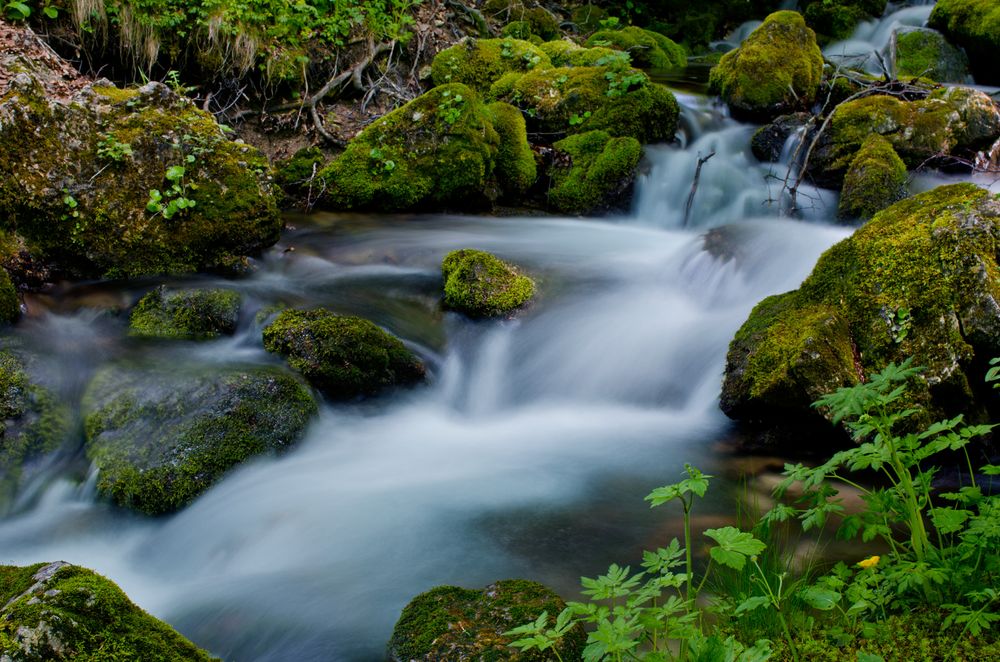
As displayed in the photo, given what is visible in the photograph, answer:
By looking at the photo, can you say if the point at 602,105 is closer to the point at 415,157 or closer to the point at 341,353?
the point at 415,157

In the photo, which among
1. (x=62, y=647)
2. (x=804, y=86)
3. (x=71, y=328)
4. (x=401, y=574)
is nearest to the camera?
(x=62, y=647)

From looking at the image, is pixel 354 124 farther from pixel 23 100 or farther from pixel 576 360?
pixel 576 360

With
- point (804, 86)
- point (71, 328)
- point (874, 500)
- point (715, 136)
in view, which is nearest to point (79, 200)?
point (71, 328)

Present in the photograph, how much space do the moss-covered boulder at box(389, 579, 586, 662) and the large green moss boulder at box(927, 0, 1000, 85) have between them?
12295mm

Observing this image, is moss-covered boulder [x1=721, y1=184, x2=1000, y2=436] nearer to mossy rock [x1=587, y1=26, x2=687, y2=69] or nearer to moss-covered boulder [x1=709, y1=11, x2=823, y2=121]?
moss-covered boulder [x1=709, y1=11, x2=823, y2=121]

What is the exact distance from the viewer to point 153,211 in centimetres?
583

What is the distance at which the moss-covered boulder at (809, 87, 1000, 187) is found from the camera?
714cm

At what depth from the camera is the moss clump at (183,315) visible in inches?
201

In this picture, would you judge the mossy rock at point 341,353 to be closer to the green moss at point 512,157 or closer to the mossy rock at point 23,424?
the mossy rock at point 23,424

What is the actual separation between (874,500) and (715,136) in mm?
7204

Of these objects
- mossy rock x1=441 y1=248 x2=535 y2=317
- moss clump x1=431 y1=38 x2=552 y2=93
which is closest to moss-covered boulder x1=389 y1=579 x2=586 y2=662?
mossy rock x1=441 y1=248 x2=535 y2=317

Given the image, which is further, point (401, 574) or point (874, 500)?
point (401, 574)

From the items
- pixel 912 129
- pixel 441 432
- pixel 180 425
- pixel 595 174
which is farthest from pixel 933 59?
pixel 180 425

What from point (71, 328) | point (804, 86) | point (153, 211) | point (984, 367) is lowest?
point (71, 328)
